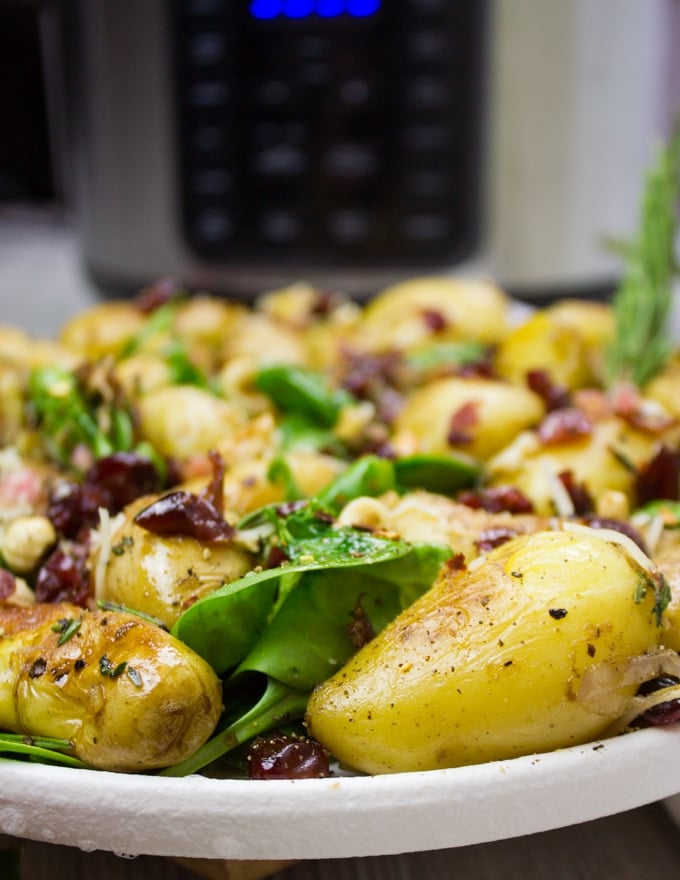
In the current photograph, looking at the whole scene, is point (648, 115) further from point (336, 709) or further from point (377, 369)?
point (336, 709)

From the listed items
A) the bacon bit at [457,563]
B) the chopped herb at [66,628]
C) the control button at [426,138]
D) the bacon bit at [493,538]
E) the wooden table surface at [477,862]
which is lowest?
the wooden table surface at [477,862]

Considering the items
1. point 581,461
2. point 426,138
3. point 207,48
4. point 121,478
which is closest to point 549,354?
point 581,461

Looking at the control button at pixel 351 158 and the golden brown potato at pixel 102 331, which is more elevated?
the control button at pixel 351 158

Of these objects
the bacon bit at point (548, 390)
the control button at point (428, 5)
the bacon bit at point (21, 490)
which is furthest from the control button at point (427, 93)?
the bacon bit at point (21, 490)

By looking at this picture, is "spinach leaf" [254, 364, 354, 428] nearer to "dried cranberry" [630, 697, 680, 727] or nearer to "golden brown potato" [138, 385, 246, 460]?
"golden brown potato" [138, 385, 246, 460]

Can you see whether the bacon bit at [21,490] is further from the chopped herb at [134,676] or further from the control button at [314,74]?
the control button at [314,74]

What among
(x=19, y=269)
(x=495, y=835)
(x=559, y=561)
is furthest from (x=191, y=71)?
(x=495, y=835)
